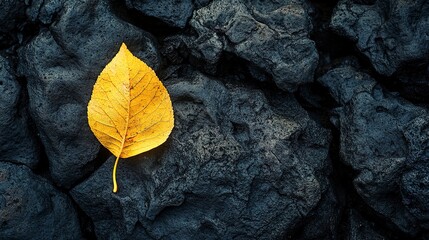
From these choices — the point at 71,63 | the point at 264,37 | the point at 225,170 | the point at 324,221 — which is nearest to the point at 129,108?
the point at 71,63

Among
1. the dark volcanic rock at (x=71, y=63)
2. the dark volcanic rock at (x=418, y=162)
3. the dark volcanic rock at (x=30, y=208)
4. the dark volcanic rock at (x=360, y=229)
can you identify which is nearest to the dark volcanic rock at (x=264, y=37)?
the dark volcanic rock at (x=71, y=63)

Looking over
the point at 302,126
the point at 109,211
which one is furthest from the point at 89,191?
the point at 302,126

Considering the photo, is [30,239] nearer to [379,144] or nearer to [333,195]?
[333,195]

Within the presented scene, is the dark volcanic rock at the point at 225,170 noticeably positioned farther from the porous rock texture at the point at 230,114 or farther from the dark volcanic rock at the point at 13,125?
the dark volcanic rock at the point at 13,125

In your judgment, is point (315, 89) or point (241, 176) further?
point (315, 89)

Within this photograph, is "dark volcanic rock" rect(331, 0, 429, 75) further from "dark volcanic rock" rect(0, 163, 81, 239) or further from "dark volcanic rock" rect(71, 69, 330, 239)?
"dark volcanic rock" rect(0, 163, 81, 239)

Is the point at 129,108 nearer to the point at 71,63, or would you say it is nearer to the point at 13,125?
the point at 71,63

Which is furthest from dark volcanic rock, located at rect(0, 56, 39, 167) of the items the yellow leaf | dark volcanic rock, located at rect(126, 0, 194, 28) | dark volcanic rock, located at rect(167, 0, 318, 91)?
dark volcanic rock, located at rect(167, 0, 318, 91)
